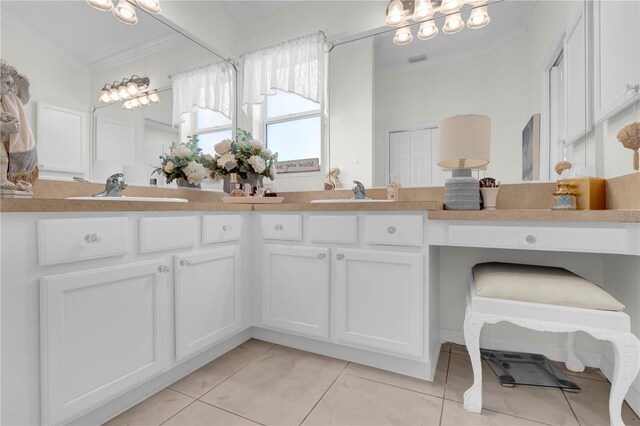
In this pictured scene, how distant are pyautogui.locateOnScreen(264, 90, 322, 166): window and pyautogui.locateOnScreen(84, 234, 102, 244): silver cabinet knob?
1.61 meters

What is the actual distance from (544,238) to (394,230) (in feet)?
1.98

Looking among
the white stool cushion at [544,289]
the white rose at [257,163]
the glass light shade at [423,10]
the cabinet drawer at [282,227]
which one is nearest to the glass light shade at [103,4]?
the white rose at [257,163]

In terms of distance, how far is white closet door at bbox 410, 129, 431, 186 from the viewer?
1896 mm

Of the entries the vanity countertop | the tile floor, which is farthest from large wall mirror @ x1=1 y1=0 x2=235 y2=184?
the vanity countertop

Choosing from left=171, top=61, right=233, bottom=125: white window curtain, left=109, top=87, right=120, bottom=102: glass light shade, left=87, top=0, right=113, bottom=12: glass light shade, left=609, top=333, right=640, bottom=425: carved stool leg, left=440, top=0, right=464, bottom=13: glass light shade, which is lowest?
left=609, top=333, right=640, bottom=425: carved stool leg

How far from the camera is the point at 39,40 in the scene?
4.70ft

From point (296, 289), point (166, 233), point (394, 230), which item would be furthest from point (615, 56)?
point (166, 233)

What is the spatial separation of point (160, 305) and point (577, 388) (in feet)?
6.43

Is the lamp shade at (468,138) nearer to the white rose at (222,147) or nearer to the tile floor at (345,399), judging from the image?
the tile floor at (345,399)

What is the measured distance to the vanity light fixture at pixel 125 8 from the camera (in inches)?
66.5

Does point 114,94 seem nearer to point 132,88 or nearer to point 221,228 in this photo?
point 132,88

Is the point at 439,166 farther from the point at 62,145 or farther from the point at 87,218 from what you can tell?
the point at 62,145

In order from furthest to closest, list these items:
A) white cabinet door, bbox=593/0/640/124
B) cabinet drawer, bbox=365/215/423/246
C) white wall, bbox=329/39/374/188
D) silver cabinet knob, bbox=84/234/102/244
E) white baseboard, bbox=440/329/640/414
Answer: white wall, bbox=329/39/374/188 < white baseboard, bbox=440/329/640/414 < cabinet drawer, bbox=365/215/423/246 < white cabinet door, bbox=593/0/640/124 < silver cabinet knob, bbox=84/234/102/244

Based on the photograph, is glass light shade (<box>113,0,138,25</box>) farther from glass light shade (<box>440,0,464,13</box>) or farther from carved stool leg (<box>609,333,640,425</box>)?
carved stool leg (<box>609,333,640,425</box>)
